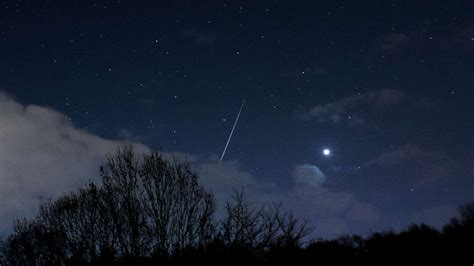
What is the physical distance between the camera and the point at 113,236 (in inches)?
1025

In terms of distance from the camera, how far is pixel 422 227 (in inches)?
1569

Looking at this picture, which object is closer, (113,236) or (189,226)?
(189,226)

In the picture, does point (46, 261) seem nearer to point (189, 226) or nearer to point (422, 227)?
point (189, 226)

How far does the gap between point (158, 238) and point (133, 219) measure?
2309mm

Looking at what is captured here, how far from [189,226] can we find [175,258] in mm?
4740

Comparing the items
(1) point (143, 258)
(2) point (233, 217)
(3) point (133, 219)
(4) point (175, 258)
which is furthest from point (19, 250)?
(2) point (233, 217)

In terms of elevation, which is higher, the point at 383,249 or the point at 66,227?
the point at 66,227

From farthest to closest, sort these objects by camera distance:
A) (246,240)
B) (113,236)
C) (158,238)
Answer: (113,236) < (158,238) < (246,240)

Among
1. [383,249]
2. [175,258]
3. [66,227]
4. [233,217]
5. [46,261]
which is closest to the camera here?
[233,217]

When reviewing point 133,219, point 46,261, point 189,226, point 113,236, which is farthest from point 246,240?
point 46,261

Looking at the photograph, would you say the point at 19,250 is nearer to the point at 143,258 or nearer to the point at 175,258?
the point at 143,258

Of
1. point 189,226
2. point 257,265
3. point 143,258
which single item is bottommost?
point 257,265

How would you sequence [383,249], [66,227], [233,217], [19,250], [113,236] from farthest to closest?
[19,250]
[383,249]
[66,227]
[113,236]
[233,217]

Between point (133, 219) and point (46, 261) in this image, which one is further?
point (46, 261)
